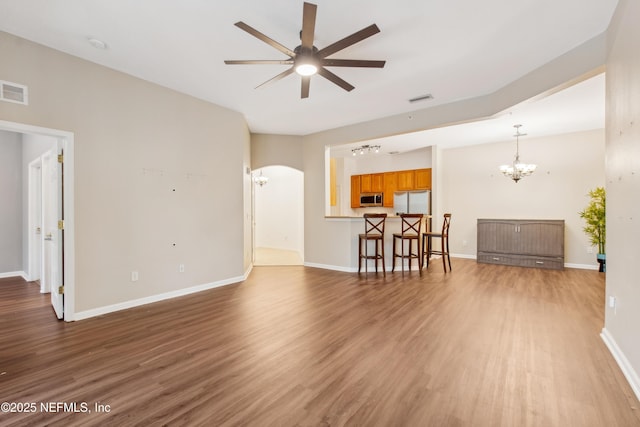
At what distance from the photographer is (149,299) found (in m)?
3.78

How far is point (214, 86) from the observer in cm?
392

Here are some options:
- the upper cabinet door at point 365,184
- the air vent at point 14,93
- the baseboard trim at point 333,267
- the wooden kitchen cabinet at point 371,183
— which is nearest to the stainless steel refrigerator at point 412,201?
the wooden kitchen cabinet at point 371,183

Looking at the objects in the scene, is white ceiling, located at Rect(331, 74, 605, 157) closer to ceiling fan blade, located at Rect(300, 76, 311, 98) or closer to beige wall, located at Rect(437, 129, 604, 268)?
beige wall, located at Rect(437, 129, 604, 268)

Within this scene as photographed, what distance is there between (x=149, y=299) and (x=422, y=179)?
6.60m

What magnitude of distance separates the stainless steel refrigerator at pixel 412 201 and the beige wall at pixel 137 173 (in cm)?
453

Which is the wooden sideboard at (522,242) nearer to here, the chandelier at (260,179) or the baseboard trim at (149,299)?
the baseboard trim at (149,299)

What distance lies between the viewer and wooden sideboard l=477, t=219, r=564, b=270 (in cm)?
580

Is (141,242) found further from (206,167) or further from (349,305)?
(349,305)

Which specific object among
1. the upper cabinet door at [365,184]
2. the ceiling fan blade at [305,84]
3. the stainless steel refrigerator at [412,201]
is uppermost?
the ceiling fan blade at [305,84]

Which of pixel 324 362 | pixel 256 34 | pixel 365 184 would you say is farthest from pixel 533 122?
pixel 324 362

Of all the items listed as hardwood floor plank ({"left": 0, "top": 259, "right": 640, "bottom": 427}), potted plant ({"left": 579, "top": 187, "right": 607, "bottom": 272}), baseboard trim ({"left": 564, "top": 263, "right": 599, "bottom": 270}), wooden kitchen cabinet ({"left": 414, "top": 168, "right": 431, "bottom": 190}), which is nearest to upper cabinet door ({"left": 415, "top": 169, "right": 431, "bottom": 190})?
wooden kitchen cabinet ({"left": 414, "top": 168, "right": 431, "bottom": 190})

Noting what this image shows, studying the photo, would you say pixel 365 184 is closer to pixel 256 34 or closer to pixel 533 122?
pixel 533 122

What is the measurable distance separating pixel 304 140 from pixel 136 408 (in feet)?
18.5

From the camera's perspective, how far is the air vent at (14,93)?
8.95ft
